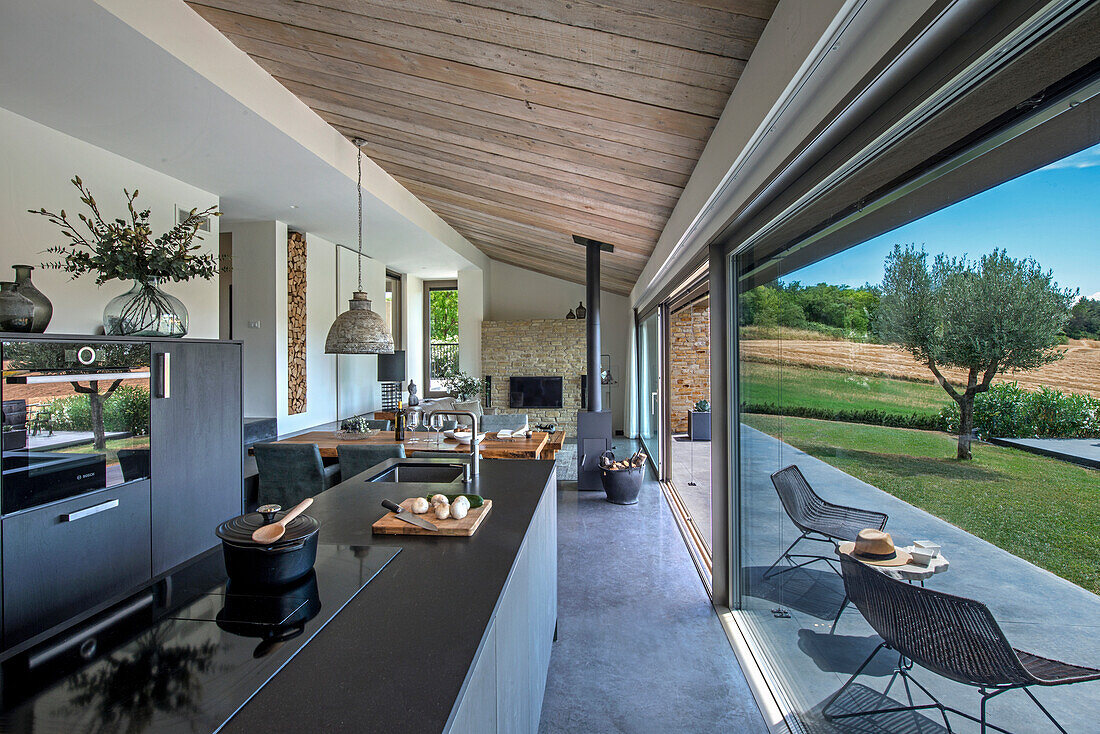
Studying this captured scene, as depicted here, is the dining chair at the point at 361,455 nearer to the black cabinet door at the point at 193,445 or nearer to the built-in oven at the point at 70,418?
the black cabinet door at the point at 193,445

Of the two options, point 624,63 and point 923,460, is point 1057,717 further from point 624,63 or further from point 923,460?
point 624,63

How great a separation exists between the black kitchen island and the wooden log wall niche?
4.79 meters

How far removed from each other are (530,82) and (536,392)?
669 cm

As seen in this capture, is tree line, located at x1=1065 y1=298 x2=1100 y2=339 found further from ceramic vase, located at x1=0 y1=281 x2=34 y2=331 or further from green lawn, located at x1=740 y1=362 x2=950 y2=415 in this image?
ceramic vase, located at x1=0 y1=281 x2=34 y2=331

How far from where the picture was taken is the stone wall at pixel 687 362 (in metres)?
4.58

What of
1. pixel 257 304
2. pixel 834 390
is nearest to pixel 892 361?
pixel 834 390

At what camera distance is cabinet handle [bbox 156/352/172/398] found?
2.80 metres

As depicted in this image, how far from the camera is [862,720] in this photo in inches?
51.3

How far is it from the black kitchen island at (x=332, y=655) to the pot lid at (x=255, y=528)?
0.35ft

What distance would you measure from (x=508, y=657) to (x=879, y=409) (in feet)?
3.52

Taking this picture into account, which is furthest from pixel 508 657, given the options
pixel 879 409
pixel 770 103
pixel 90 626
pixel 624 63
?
pixel 624 63

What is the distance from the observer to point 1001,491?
0.89 meters

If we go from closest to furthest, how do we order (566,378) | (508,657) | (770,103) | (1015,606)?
(1015,606) < (508,657) < (770,103) < (566,378)

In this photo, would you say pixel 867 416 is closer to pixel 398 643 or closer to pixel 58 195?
pixel 398 643
